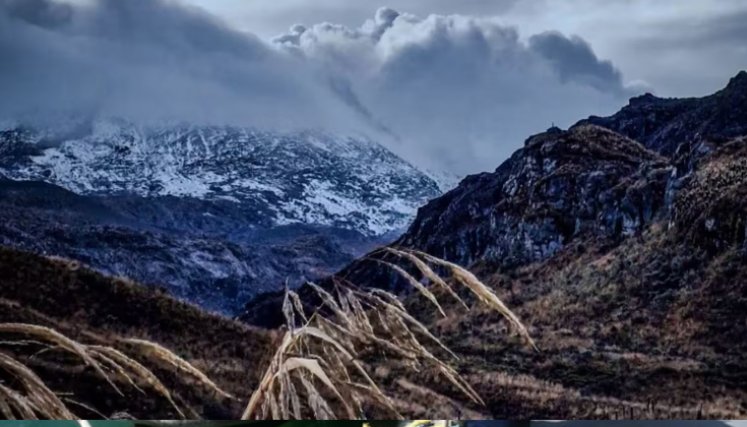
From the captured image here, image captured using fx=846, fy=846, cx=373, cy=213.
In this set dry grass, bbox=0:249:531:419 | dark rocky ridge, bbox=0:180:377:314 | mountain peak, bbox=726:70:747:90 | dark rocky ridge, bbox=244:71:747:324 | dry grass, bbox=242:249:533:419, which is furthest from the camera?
mountain peak, bbox=726:70:747:90

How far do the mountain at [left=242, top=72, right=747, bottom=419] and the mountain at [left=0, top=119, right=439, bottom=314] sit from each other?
17 cm

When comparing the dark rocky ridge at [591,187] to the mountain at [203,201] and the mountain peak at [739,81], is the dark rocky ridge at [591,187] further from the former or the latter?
the mountain at [203,201]

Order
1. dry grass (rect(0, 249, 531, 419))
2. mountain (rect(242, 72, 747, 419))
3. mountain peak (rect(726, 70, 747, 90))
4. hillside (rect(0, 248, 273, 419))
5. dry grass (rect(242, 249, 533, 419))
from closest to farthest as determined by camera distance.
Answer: dry grass (rect(0, 249, 531, 419)) < dry grass (rect(242, 249, 533, 419)) < hillside (rect(0, 248, 273, 419)) < mountain (rect(242, 72, 747, 419)) < mountain peak (rect(726, 70, 747, 90))

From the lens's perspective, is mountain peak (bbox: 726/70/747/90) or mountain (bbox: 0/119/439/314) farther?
mountain peak (bbox: 726/70/747/90)

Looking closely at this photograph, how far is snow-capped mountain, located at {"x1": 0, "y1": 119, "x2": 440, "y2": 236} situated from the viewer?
2.84 m

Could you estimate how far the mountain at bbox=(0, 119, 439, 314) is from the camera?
2824 mm

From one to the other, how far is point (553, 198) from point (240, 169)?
3.73 feet

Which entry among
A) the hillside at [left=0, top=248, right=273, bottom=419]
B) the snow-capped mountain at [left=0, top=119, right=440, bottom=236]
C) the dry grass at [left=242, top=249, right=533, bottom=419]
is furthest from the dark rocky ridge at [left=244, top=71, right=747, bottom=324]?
the hillside at [left=0, top=248, right=273, bottom=419]

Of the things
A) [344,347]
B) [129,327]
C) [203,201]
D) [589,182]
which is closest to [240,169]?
[203,201]

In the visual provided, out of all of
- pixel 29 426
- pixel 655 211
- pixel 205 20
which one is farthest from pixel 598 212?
pixel 29 426

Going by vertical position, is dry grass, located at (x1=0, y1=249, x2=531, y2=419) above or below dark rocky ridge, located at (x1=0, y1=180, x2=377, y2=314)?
below

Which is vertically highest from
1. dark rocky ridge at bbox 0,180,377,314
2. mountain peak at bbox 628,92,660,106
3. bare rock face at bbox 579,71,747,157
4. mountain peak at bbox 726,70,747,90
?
mountain peak at bbox 726,70,747,90

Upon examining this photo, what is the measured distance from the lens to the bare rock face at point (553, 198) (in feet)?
9.96

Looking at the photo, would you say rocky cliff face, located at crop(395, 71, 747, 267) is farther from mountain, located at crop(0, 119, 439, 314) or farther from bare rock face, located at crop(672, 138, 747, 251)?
mountain, located at crop(0, 119, 439, 314)
